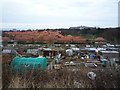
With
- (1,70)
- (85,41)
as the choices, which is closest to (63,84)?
(1,70)

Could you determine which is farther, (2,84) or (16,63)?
(16,63)

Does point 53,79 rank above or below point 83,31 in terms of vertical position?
Answer: below

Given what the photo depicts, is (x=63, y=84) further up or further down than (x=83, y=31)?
further down

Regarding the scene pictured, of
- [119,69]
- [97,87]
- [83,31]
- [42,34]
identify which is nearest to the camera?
[97,87]

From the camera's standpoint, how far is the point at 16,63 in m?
1.45

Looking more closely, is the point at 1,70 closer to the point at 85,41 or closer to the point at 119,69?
the point at 119,69

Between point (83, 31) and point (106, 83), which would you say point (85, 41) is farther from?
point (106, 83)

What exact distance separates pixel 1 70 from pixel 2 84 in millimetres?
183

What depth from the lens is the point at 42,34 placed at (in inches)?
295

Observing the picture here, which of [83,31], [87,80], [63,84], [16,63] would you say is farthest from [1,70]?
[83,31]

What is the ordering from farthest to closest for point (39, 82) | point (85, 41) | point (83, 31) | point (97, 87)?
point (85, 41) < point (83, 31) < point (39, 82) < point (97, 87)

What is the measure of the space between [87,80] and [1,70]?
763 mm

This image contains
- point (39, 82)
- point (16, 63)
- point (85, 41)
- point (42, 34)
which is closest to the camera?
point (39, 82)

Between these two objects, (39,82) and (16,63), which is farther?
(16,63)
